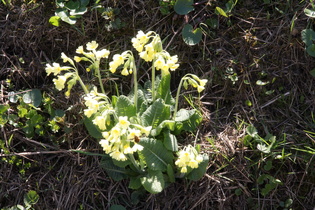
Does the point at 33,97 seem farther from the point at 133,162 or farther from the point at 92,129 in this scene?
the point at 133,162

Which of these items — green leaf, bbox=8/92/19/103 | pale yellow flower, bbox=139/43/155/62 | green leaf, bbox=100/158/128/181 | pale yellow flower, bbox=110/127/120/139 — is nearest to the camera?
pale yellow flower, bbox=110/127/120/139

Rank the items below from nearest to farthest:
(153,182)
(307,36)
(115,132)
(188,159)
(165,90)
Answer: (115,132), (188,159), (153,182), (165,90), (307,36)

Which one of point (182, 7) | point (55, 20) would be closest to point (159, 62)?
point (182, 7)

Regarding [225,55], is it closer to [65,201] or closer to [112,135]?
[112,135]

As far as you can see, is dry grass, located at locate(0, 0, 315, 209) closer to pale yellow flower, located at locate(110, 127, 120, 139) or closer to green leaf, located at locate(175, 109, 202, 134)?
green leaf, located at locate(175, 109, 202, 134)

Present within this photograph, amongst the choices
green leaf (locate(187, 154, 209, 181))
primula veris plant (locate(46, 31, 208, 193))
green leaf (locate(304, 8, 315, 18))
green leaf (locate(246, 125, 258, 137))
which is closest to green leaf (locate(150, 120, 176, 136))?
primula veris plant (locate(46, 31, 208, 193))

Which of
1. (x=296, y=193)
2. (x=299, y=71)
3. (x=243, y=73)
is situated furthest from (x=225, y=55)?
(x=296, y=193)
